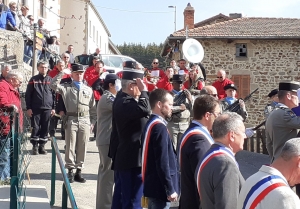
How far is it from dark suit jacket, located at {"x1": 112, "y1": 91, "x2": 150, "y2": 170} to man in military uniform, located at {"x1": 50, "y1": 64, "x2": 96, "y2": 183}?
264 cm

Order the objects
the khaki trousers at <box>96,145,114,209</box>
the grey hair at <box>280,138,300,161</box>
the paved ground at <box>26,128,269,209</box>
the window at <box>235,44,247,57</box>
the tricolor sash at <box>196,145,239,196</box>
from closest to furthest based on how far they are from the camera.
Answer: the grey hair at <box>280,138,300,161</box>
the tricolor sash at <box>196,145,239,196</box>
the khaki trousers at <box>96,145,114,209</box>
the paved ground at <box>26,128,269,209</box>
the window at <box>235,44,247,57</box>

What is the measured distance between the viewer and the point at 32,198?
6930 mm

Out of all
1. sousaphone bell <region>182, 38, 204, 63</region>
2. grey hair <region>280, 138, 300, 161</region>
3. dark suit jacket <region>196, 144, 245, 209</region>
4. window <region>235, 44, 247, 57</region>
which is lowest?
dark suit jacket <region>196, 144, 245, 209</region>

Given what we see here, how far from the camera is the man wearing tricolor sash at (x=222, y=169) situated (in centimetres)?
359

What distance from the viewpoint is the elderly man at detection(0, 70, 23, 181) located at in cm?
760

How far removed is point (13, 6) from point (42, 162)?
7.63m

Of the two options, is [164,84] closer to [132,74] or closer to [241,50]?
[132,74]

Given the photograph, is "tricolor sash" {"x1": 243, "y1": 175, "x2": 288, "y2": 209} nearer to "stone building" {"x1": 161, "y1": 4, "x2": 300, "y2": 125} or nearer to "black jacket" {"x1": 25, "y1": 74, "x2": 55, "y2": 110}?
"black jacket" {"x1": 25, "y1": 74, "x2": 55, "y2": 110}

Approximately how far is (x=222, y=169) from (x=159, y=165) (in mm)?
1455

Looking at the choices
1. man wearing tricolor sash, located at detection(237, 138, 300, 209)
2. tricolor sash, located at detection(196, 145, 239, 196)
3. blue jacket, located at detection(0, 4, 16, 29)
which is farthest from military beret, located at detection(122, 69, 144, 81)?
blue jacket, located at detection(0, 4, 16, 29)

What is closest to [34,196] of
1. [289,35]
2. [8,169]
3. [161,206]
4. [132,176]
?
[8,169]

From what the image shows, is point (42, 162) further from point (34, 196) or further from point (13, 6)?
point (13, 6)

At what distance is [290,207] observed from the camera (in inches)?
111

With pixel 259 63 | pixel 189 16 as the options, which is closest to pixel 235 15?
pixel 189 16
